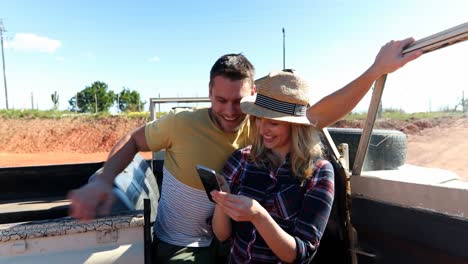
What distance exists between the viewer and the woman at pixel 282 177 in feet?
4.99

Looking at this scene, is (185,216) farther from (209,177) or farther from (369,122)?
(369,122)

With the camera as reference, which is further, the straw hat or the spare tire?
the spare tire

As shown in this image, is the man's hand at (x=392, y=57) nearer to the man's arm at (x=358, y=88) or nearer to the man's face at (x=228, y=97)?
the man's arm at (x=358, y=88)

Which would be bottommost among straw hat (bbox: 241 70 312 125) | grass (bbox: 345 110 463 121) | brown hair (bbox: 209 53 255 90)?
grass (bbox: 345 110 463 121)

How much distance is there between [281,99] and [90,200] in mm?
941

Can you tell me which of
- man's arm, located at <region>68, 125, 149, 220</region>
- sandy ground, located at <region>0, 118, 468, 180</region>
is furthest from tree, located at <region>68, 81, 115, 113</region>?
man's arm, located at <region>68, 125, 149, 220</region>

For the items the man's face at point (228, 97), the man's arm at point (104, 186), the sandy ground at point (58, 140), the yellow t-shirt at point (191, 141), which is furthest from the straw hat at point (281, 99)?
the sandy ground at point (58, 140)

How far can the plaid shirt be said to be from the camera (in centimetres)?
151

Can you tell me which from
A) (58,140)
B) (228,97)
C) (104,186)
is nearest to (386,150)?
(228,97)

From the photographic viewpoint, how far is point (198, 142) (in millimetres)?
2021

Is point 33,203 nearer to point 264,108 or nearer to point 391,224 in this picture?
point 264,108

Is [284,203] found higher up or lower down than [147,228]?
higher up

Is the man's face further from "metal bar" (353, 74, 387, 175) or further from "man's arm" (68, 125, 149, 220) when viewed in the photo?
"metal bar" (353, 74, 387, 175)

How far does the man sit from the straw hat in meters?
0.25
